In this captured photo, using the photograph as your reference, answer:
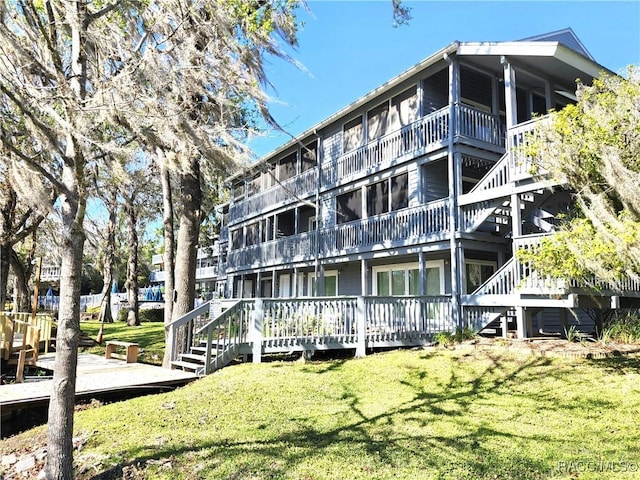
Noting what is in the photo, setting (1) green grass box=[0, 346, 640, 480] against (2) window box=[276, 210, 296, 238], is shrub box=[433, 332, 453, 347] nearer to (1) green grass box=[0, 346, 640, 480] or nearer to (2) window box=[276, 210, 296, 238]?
(1) green grass box=[0, 346, 640, 480]

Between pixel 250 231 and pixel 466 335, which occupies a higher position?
pixel 250 231

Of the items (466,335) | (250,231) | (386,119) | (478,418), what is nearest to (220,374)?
(478,418)

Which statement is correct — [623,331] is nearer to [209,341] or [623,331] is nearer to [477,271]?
[477,271]

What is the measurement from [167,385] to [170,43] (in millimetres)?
6518

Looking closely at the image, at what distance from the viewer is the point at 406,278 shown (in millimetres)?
16500

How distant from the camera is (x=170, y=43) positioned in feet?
20.3

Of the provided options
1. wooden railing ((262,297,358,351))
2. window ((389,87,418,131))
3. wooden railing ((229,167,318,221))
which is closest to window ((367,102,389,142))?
window ((389,87,418,131))

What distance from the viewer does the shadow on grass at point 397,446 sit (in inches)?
193

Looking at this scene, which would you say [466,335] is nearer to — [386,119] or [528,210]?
[528,210]

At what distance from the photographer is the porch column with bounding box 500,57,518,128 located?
12203 mm

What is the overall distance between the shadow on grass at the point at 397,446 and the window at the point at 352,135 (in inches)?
507

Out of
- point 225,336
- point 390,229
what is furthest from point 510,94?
point 225,336

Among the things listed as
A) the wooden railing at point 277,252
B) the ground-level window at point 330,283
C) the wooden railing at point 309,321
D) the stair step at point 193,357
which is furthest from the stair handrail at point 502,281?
the ground-level window at point 330,283

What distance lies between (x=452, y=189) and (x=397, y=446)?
28.8ft
